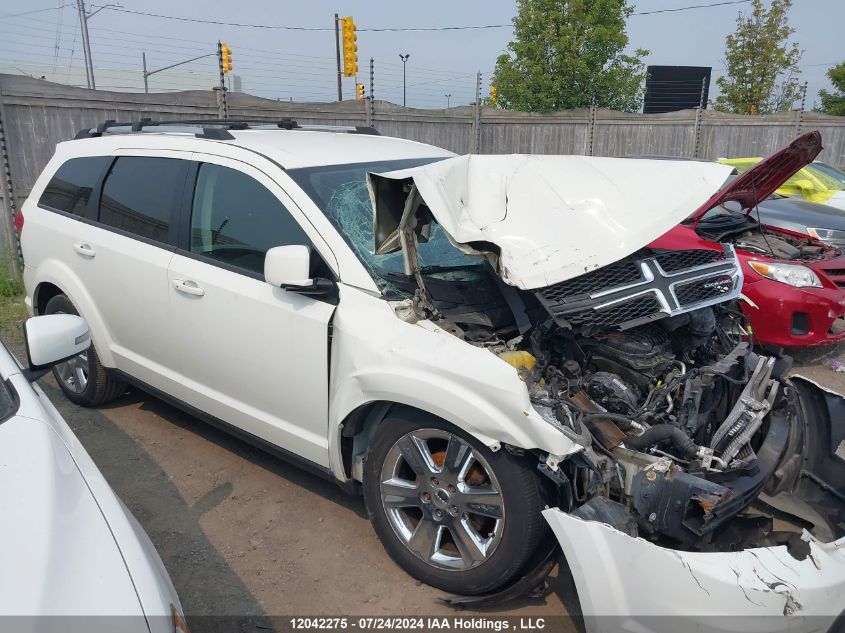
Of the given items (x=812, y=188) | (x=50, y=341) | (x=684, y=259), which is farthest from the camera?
(x=812, y=188)

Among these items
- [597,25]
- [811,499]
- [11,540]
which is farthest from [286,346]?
[597,25]

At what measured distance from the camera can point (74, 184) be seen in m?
4.51

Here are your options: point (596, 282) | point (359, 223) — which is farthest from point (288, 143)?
point (596, 282)

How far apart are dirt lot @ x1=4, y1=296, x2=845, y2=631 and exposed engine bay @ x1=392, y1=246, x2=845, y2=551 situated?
0.77 meters

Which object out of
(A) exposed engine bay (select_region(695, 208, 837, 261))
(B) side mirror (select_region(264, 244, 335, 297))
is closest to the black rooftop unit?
(A) exposed engine bay (select_region(695, 208, 837, 261))

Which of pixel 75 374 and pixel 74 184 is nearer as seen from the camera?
pixel 74 184

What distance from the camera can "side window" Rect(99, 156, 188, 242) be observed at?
378 centimetres

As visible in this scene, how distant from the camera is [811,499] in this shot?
9.62 feet

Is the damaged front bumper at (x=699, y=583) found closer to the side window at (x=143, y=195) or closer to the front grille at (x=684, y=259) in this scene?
the front grille at (x=684, y=259)

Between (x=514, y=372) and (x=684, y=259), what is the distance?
1.13 m

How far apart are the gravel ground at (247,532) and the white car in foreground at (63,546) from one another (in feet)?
3.56

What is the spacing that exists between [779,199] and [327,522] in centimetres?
677

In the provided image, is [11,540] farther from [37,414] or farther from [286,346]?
[286,346]

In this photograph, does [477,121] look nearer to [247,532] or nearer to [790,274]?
[790,274]
